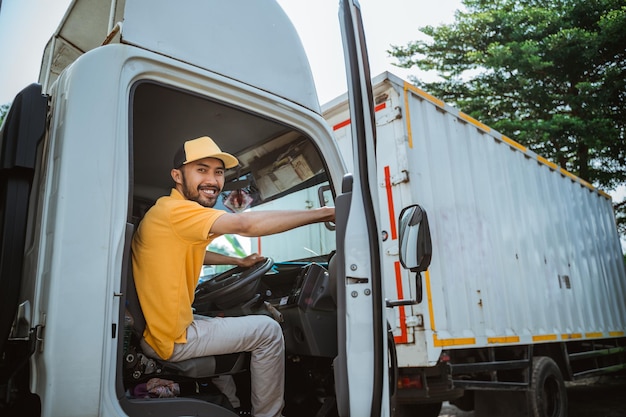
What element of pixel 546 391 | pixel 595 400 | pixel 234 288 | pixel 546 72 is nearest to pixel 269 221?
pixel 234 288

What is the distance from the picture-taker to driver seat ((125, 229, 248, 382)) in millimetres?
1929

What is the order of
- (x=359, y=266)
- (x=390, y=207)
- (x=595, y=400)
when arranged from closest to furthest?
(x=359, y=266)
(x=390, y=207)
(x=595, y=400)

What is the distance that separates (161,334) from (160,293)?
0.15m

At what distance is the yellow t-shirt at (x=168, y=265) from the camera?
1.89m

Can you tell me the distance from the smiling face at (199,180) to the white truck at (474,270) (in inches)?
68.1

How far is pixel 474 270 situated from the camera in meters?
4.97

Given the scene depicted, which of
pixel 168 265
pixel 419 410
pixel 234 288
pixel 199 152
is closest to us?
pixel 168 265

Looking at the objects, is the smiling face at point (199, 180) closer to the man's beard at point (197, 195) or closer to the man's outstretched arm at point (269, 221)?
the man's beard at point (197, 195)

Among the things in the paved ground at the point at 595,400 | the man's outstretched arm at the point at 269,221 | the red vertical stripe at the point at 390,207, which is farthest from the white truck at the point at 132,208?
the paved ground at the point at 595,400

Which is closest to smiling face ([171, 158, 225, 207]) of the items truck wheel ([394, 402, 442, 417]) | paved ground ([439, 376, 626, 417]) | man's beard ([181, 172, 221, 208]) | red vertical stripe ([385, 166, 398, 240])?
man's beard ([181, 172, 221, 208])

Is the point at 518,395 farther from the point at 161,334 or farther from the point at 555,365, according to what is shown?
the point at 161,334

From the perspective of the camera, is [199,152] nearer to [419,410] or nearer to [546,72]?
[419,410]

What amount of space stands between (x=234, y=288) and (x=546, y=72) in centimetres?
1561

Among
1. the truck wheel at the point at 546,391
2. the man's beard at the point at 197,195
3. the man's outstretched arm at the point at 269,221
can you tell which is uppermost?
the man's beard at the point at 197,195
